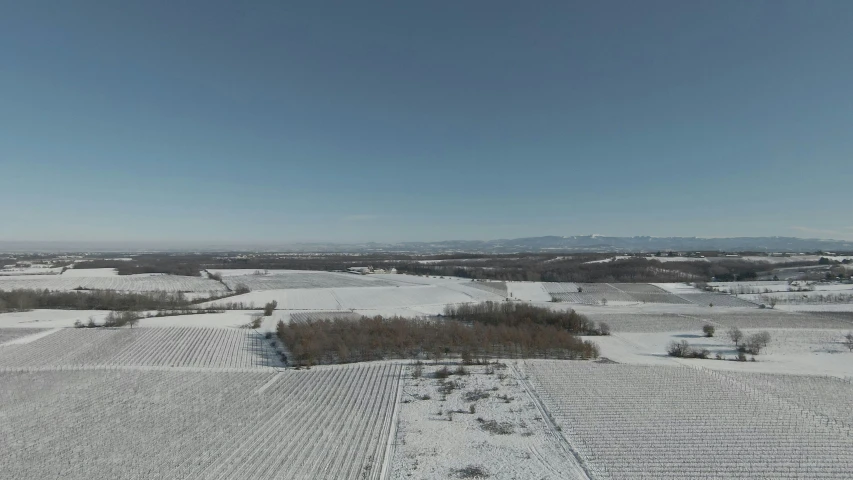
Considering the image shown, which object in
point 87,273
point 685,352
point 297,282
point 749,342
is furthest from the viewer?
point 87,273

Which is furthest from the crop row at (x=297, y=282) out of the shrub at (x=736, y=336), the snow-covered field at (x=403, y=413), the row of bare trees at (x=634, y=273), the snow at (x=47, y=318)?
the shrub at (x=736, y=336)

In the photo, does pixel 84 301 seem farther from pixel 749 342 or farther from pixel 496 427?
pixel 749 342

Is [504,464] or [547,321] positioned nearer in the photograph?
[504,464]

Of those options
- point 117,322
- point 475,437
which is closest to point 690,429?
point 475,437

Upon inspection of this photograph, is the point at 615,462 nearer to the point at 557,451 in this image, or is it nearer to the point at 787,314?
the point at 557,451

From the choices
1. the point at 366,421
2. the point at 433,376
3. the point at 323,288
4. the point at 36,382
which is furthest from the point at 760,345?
the point at 323,288

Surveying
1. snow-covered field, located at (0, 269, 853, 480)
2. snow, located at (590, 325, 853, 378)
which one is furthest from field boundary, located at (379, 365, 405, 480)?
snow, located at (590, 325, 853, 378)

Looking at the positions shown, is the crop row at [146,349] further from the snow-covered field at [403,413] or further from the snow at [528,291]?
the snow at [528,291]
